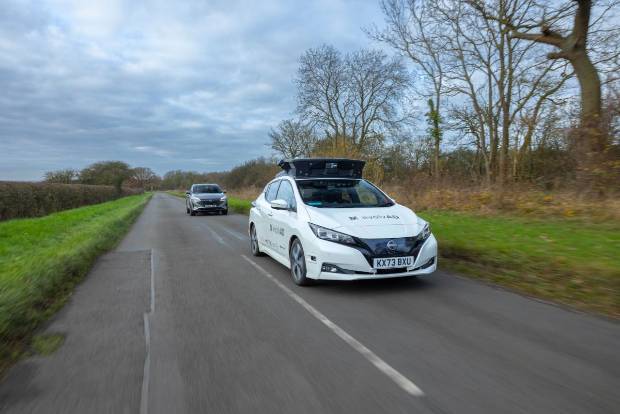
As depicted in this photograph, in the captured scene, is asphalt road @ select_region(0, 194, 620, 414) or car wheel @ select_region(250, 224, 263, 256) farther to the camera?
car wheel @ select_region(250, 224, 263, 256)

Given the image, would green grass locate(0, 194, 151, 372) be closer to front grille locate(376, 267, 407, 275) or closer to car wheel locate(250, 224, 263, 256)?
car wheel locate(250, 224, 263, 256)

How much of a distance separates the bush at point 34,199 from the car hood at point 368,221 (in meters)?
20.8

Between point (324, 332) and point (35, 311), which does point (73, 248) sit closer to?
point (35, 311)

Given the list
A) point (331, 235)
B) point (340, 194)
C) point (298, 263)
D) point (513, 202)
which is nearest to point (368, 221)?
point (331, 235)

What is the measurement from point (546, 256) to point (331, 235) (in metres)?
3.57

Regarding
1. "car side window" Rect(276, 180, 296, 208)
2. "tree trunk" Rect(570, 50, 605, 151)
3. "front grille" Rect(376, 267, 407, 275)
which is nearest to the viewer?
"front grille" Rect(376, 267, 407, 275)

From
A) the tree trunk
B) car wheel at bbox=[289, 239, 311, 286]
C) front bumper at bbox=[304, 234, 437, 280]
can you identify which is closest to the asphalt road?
car wheel at bbox=[289, 239, 311, 286]

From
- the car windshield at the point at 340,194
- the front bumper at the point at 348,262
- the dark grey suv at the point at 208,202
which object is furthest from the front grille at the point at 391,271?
the dark grey suv at the point at 208,202

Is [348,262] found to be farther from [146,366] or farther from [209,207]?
[209,207]

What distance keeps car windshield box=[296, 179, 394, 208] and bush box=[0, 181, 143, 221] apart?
19.8 metres

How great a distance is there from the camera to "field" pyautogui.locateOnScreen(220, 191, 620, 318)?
571 cm

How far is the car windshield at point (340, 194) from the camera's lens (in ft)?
23.9

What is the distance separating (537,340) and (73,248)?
885 centimetres

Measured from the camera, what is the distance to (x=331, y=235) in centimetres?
604
